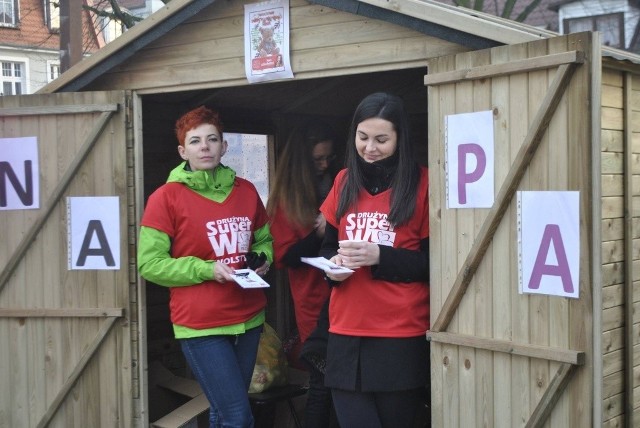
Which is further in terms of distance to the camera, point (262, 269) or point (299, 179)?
point (299, 179)

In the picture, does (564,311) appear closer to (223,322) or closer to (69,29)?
(223,322)

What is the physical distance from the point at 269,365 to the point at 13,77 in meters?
27.5

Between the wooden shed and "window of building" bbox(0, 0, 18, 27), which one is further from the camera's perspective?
"window of building" bbox(0, 0, 18, 27)

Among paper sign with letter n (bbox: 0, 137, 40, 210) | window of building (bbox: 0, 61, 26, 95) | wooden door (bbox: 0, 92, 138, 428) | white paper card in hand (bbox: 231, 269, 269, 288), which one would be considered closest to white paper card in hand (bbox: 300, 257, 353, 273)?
white paper card in hand (bbox: 231, 269, 269, 288)

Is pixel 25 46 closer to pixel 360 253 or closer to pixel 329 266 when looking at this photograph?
pixel 329 266

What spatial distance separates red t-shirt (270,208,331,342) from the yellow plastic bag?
0.49m

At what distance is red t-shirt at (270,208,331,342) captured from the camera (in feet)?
17.9

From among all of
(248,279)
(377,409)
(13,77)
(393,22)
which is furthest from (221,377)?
(13,77)

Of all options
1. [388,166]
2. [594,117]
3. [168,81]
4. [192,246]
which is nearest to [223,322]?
[192,246]

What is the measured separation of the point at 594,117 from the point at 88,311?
3184 mm

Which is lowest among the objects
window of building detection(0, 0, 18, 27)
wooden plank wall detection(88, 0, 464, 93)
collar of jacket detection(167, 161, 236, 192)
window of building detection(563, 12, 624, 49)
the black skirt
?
the black skirt

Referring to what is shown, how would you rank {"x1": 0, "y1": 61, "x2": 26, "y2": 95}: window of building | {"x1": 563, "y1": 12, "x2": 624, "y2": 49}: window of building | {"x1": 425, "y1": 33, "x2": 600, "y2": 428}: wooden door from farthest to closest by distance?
{"x1": 0, "y1": 61, "x2": 26, "y2": 95}: window of building → {"x1": 563, "y1": 12, "x2": 624, "y2": 49}: window of building → {"x1": 425, "y1": 33, "x2": 600, "y2": 428}: wooden door

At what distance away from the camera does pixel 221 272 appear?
455 centimetres

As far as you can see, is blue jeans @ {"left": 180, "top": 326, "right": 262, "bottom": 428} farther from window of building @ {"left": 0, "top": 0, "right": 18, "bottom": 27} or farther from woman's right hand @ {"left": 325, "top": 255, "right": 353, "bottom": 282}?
window of building @ {"left": 0, "top": 0, "right": 18, "bottom": 27}
